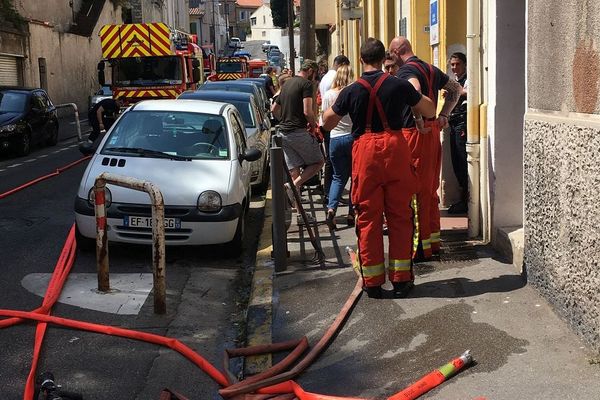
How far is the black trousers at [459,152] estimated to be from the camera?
962 centimetres

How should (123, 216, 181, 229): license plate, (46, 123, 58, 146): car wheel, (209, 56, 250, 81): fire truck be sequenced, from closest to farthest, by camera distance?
(123, 216, 181, 229): license plate < (46, 123, 58, 146): car wheel < (209, 56, 250, 81): fire truck

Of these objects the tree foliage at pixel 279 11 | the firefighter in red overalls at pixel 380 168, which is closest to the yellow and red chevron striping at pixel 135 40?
the firefighter in red overalls at pixel 380 168

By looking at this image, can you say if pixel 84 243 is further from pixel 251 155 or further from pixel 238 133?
pixel 238 133

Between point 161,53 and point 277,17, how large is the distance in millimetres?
62445

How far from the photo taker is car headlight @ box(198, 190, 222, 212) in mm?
8641

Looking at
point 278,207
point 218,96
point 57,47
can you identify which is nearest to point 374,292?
point 278,207

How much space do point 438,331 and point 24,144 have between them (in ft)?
52.8

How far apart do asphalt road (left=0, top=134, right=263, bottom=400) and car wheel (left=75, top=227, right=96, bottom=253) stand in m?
0.16

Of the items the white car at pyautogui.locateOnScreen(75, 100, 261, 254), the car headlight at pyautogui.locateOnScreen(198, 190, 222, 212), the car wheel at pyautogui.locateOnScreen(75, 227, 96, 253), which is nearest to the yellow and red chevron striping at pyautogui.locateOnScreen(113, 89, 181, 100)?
the white car at pyautogui.locateOnScreen(75, 100, 261, 254)

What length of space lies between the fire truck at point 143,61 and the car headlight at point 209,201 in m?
15.1

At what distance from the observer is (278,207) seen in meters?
7.96

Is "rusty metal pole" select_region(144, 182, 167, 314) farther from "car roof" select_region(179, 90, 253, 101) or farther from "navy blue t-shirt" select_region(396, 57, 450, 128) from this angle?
"car roof" select_region(179, 90, 253, 101)

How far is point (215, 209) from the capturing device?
870 cm

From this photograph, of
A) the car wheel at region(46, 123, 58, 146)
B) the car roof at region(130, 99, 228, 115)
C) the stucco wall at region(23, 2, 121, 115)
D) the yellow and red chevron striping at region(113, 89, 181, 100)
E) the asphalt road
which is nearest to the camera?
the asphalt road
